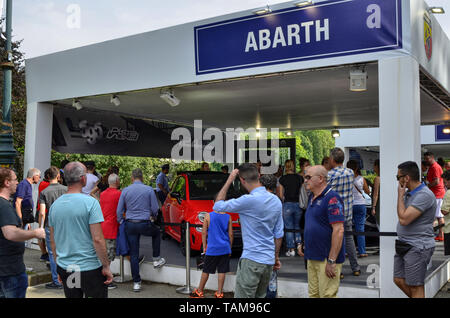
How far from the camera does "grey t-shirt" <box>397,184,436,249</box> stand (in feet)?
14.1

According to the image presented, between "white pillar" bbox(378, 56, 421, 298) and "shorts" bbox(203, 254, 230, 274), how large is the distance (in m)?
2.07

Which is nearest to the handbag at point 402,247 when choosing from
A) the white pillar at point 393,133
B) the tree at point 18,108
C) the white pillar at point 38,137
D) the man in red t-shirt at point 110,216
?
the white pillar at point 393,133

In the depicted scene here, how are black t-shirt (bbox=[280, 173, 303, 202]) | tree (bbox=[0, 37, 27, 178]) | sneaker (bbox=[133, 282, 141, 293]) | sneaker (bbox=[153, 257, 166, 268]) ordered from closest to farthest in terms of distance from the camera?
sneaker (bbox=[133, 282, 141, 293]), sneaker (bbox=[153, 257, 166, 268]), black t-shirt (bbox=[280, 173, 303, 202]), tree (bbox=[0, 37, 27, 178])

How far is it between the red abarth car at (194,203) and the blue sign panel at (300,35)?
8.17ft

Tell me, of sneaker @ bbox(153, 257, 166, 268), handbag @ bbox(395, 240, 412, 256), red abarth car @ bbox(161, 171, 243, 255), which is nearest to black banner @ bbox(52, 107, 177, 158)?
red abarth car @ bbox(161, 171, 243, 255)

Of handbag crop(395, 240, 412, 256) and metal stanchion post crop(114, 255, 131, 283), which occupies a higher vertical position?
handbag crop(395, 240, 412, 256)

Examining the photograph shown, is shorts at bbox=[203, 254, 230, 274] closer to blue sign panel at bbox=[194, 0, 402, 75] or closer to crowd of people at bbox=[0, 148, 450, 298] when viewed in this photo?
crowd of people at bbox=[0, 148, 450, 298]

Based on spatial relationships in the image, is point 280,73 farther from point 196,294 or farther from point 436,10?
point 196,294

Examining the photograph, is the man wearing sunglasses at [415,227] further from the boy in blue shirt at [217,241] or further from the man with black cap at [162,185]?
the man with black cap at [162,185]

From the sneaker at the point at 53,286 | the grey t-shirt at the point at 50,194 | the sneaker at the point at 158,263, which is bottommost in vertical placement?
the sneaker at the point at 53,286

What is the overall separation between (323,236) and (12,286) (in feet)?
9.34

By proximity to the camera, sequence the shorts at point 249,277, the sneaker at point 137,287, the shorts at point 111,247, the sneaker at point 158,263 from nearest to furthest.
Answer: the shorts at point 249,277, the sneaker at point 137,287, the shorts at point 111,247, the sneaker at point 158,263

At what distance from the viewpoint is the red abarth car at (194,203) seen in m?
7.70

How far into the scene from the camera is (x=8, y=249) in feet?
12.3
